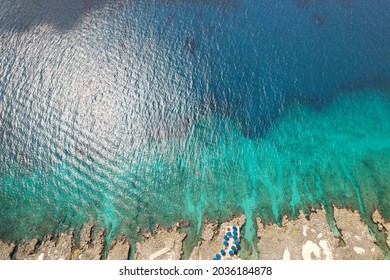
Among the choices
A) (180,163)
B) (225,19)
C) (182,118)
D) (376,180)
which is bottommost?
(376,180)

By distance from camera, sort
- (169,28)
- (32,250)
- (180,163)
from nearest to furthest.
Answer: (32,250)
(180,163)
(169,28)

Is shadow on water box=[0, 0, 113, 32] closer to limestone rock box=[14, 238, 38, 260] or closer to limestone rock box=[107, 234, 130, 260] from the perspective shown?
limestone rock box=[14, 238, 38, 260]

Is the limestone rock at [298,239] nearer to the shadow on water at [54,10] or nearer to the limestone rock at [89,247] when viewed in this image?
the limestone rock at [89,247]

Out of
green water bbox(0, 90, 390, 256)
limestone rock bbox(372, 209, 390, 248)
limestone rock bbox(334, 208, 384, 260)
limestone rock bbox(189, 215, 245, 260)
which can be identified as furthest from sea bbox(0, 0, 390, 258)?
limestone rock bbox(334, 208, 384, 260)

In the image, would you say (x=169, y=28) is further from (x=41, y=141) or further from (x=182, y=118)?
(x=41, y=141)
